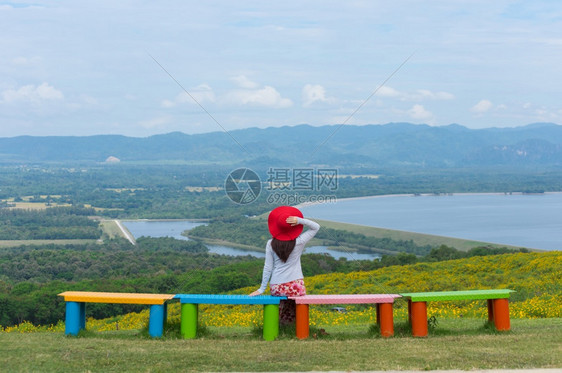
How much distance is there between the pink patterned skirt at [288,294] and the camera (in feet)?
29.5

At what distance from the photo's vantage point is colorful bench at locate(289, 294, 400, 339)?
28.4 ft

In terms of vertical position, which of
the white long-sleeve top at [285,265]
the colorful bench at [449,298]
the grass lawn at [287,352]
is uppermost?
the white long-sleeve top at [285,265]

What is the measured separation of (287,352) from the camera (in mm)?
7523

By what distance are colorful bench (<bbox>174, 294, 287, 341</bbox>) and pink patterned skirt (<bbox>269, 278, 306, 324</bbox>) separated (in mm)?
230

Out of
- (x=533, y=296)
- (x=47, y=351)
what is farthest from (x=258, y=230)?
(x=47, y=351)

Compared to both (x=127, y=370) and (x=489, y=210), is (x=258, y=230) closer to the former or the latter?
(x=489, y=210)

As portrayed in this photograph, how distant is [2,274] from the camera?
49.0 metres

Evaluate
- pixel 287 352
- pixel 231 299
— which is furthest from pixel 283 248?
pixel 287 352

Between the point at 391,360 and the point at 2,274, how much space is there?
4768 cm

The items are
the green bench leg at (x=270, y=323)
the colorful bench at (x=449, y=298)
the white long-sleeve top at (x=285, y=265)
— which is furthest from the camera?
the white long-sleeve top at (x=285, y=265)

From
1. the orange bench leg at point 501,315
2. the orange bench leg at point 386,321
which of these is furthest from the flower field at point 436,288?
the orange bench leg at point 501,315

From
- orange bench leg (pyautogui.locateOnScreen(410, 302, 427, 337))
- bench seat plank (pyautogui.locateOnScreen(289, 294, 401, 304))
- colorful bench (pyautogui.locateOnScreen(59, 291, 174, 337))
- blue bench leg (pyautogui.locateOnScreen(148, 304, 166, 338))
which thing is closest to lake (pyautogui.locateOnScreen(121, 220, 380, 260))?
colorful bench (pyautogui.locateOnScreen(59, 291, 174, 337))

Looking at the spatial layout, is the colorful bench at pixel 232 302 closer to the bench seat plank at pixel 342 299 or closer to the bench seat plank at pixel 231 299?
the bench seat plank at pixel 231 299

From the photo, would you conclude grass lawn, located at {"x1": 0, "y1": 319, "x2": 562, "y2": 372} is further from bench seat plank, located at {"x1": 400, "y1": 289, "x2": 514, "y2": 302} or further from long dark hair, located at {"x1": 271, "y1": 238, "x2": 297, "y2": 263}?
long dark hair, located at {"x1": 271, "y1": 238, "x2": 297, "y2": 263}
